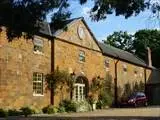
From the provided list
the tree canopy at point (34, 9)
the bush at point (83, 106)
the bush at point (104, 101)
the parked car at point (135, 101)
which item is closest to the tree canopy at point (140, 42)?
the parked car at point (135, 101)

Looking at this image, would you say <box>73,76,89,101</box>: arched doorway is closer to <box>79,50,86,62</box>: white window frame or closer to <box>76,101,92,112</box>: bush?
<box>76,101,92,112</box>: bush

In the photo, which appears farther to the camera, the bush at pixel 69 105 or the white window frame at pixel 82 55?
the white window frame at pixel 82 55

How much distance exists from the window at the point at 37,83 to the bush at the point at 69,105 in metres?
2.78

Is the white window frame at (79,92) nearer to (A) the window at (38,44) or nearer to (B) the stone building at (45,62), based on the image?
(B) the stone building at (45,62)

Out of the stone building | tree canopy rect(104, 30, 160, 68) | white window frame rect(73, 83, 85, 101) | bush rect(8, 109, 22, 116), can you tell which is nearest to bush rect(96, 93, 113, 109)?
the stone building

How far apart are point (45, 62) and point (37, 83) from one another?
2282 millimetres

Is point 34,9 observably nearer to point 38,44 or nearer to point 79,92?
point 38,44

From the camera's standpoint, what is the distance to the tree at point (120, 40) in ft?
311

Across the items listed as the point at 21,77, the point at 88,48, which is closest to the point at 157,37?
the point at 88,48

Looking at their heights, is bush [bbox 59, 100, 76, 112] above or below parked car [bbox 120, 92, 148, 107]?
below

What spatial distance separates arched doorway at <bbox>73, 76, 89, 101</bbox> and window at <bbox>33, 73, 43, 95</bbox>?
16.9ft

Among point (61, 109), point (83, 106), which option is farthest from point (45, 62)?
point (83, 106)

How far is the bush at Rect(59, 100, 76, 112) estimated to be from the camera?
1534 inches

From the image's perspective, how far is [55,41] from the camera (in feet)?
130
